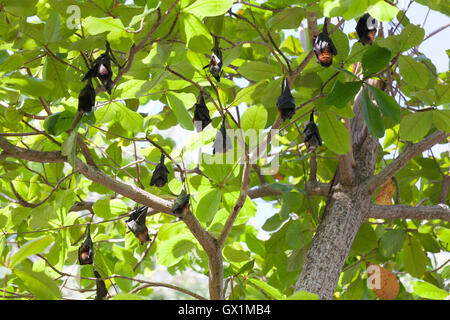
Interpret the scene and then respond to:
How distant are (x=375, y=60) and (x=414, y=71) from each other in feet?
0.98

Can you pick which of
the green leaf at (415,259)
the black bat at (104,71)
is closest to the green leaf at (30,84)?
the black bat at (104,71)

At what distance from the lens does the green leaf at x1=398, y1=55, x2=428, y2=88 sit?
1629 millimetres

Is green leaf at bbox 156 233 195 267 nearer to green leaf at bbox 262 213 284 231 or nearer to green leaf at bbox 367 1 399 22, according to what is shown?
green leaf at bbox 262 213 284 231

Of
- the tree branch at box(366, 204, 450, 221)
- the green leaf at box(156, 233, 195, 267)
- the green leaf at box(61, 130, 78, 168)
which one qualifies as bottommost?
the green leaf at box(156, 233, 195, 267)

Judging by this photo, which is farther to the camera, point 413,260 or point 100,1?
point 413,260

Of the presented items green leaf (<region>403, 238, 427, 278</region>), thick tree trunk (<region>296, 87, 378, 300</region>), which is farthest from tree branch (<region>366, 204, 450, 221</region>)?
green leaf (<region>403, 238, 427, 278</region>)

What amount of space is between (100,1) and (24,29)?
0.26 m

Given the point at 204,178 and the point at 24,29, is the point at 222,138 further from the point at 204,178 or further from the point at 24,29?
the point at 24,29

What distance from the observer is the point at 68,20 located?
1.50m

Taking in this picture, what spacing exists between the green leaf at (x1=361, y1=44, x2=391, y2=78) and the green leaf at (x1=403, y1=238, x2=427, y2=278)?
1294mm

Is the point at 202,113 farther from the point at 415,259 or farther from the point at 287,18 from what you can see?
the point at 415,259

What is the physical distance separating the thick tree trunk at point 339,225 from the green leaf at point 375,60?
29.6 inches

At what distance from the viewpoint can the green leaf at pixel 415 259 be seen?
236 cm

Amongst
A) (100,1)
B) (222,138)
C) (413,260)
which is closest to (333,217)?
(413,260)
